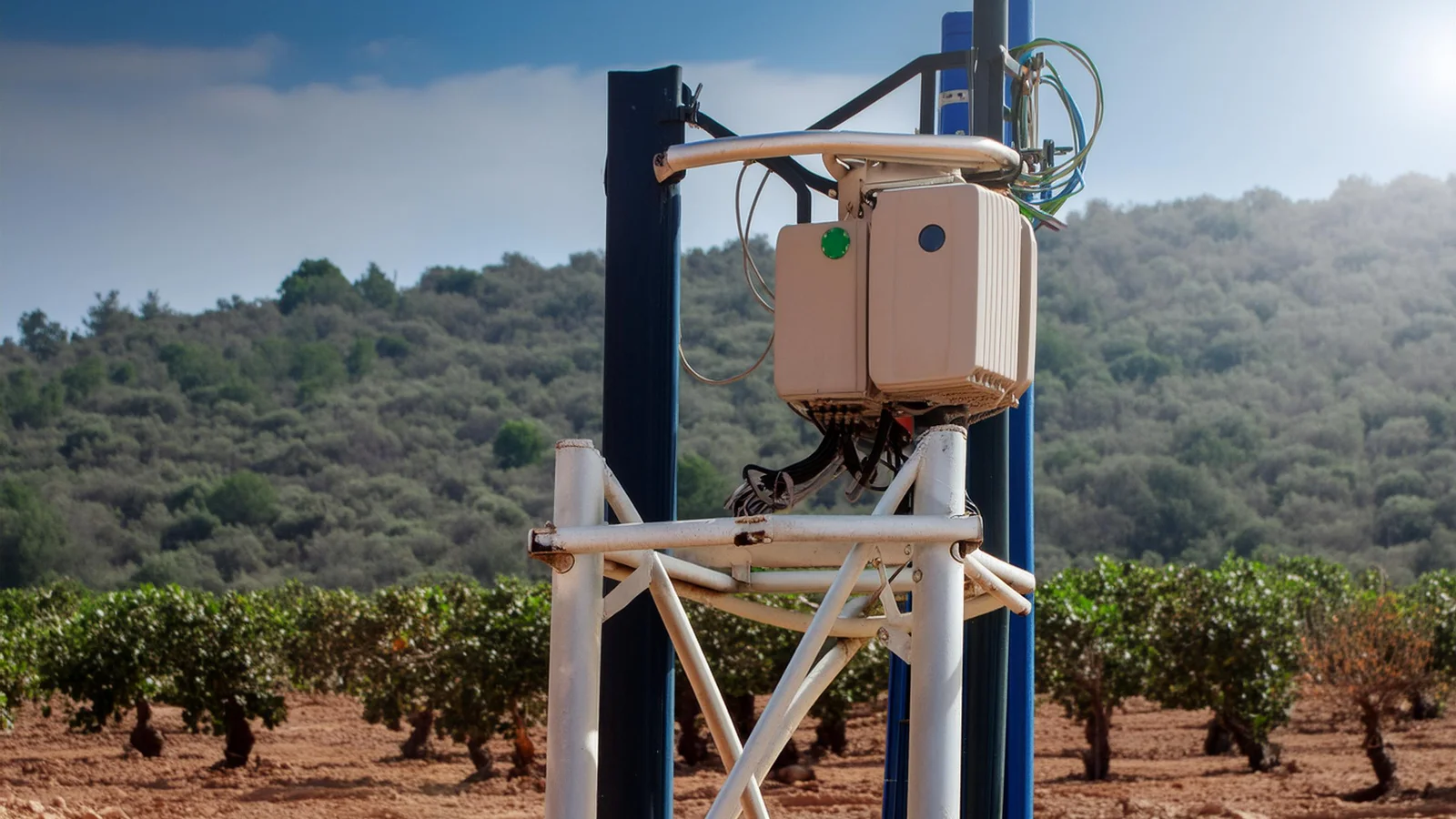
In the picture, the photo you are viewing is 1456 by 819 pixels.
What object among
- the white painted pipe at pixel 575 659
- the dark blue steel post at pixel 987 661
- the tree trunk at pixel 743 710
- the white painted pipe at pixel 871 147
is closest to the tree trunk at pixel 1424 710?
the tree trunk at pixel 743 710

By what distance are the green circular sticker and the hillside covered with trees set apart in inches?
1731

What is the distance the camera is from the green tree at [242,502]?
5578cm

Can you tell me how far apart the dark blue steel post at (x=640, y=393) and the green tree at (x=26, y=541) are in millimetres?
52263

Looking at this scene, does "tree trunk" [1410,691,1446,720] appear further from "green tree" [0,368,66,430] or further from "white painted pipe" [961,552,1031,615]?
"green tree" [0,368,66,430]

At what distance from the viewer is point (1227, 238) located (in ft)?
319

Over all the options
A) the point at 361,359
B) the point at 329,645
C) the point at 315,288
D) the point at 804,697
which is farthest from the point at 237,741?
the point at 315,288

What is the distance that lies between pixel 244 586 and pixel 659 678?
151 ft

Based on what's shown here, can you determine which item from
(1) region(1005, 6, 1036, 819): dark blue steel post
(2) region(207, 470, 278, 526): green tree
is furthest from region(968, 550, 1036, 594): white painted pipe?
(2) region(207, 470, 278, 526): green tree

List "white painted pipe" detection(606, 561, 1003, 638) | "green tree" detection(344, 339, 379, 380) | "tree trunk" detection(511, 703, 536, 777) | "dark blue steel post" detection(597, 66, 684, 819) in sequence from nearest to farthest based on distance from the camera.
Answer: "white painted pipe" detection(606, 561, 1003, 638) < "dark blue steel post" detection(597, 66, 684, 819) < "tree trunk" detection(511, 703, 536, 777) < "green tree" detection(344, 339, 379, 380)

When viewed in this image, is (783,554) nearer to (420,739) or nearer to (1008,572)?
(1008,572)

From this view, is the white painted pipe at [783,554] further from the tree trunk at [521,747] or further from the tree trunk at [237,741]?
the tree trunk at [237,741]

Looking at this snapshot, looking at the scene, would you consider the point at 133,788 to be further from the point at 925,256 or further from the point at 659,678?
the point at 925,256

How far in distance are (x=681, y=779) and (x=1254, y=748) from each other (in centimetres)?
697

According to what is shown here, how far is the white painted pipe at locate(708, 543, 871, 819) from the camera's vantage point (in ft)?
13.1
